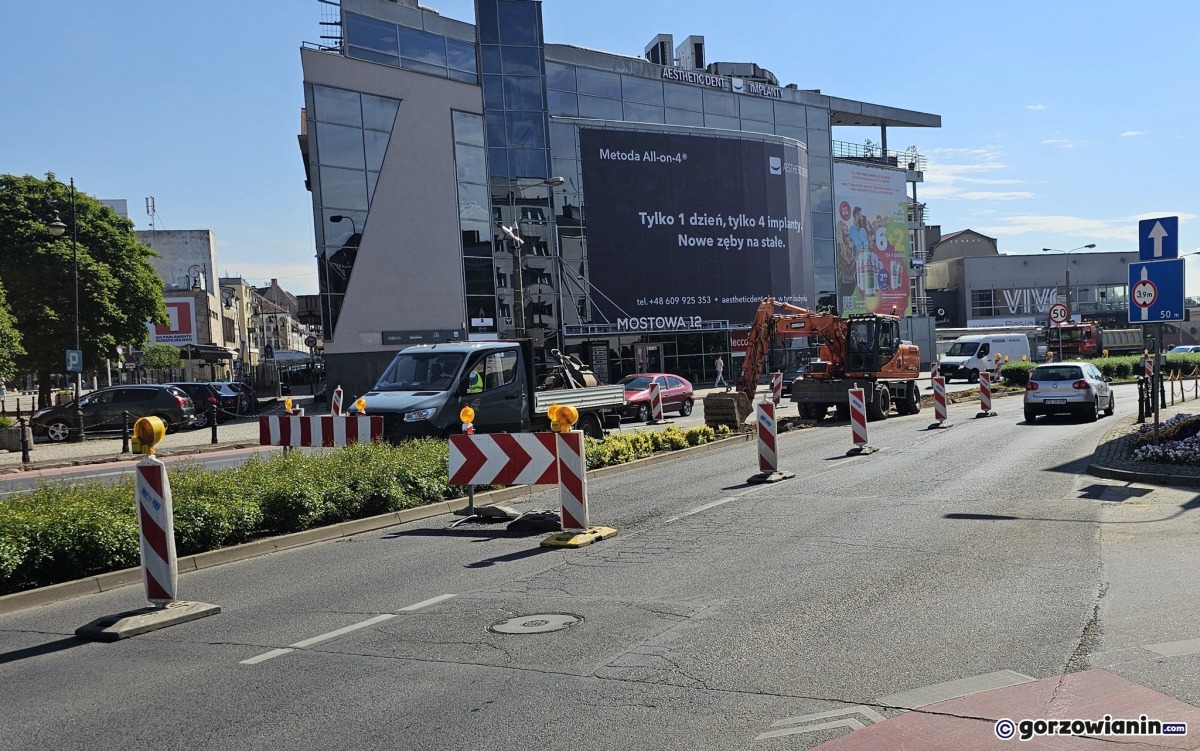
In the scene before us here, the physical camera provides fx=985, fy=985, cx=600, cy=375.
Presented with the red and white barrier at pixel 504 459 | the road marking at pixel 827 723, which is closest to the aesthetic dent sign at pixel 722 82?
the red and white barrier at pixel 504 459

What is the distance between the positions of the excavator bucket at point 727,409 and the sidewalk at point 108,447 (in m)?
12.2

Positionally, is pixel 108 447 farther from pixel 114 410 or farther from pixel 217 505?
pixel 217 505

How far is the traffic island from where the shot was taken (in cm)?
Result: 1027

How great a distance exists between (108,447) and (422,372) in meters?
13.1

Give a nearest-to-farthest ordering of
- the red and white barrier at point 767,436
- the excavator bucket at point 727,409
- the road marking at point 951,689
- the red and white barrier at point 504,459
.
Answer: the road marking at point 951,689, the red and white barrier at point 504,459, the red and white barrier at point 767,436, the excavator bucket at point 727,409

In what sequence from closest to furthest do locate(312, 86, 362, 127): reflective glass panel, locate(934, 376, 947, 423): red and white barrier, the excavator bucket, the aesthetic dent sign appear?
the excavator bucket < locate(934, 376, 947, 423): red and white barrier < locate(312, 86, 362, 127): reflective glass panel < the aesthetic dent sign

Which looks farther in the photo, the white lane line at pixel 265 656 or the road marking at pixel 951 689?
the white lane line at pixel 265 656

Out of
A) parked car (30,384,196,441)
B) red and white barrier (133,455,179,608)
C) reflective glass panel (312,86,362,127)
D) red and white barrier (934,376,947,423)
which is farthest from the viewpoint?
reflective glass panel (312,86,362,127)

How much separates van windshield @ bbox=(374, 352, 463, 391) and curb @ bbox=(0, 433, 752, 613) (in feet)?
11.0

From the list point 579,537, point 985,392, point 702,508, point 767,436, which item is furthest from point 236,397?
point 579,537

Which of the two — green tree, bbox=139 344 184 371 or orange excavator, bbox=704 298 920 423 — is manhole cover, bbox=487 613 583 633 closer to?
orange excavator, bbox=704 298 920 423

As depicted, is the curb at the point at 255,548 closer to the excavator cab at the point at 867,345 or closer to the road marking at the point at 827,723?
the road marking at the point at 827,723

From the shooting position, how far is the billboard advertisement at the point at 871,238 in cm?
6562

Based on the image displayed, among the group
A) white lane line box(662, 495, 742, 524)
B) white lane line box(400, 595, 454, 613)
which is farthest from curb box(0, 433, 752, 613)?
white lane line box(400, 595, 454, 613)
